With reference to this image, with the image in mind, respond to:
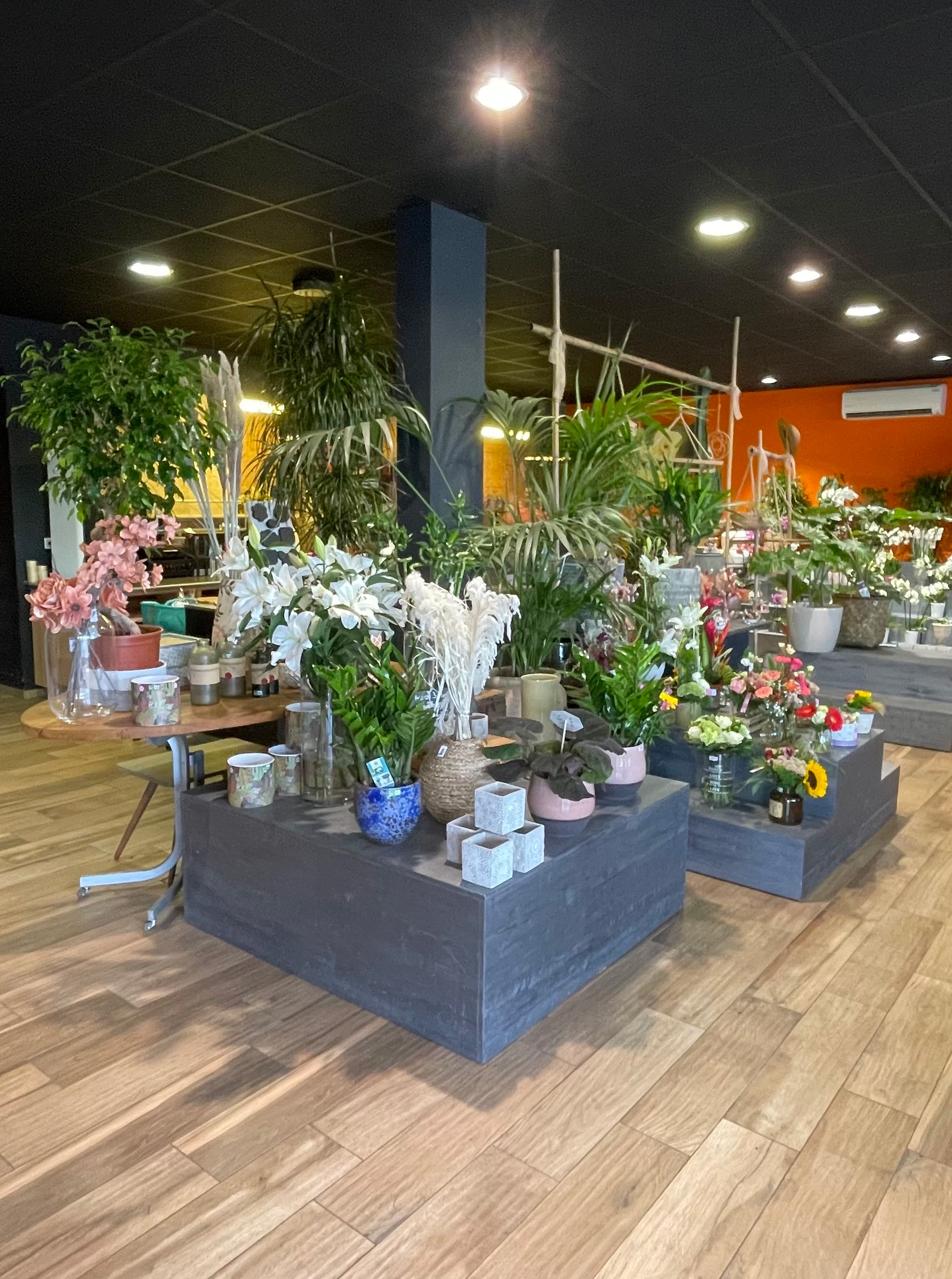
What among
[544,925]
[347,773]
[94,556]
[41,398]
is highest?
[41,398]

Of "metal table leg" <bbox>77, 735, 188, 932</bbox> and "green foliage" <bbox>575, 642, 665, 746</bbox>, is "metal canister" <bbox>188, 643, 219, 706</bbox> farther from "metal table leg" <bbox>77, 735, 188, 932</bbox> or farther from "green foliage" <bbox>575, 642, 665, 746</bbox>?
"green foliage" <bbox>575, 642, 665, 746</bbox>

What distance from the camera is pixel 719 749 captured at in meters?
3.38

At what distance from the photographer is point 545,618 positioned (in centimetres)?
377

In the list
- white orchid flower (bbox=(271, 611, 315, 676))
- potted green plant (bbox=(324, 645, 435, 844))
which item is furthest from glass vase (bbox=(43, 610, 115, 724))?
potted green plant (bbox=(324, 645, 435, 844))

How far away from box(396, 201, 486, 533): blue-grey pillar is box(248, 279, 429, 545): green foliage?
141mm

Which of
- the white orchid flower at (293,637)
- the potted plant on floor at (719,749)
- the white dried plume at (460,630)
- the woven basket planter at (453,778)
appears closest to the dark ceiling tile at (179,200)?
the white orchid flower at (293,637)

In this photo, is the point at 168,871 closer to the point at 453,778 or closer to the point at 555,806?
the point at 453,778

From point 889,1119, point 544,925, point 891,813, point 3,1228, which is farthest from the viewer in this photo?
point 891,813

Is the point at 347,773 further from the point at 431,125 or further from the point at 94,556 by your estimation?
the point at 431,125

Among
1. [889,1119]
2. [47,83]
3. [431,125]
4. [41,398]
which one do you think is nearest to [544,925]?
[889,1119]

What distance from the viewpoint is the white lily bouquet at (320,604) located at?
92.7 inches

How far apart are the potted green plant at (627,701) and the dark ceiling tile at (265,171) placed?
223cm

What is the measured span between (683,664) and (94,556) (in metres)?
2.15

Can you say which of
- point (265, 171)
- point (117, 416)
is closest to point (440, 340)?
point (265, 171)
